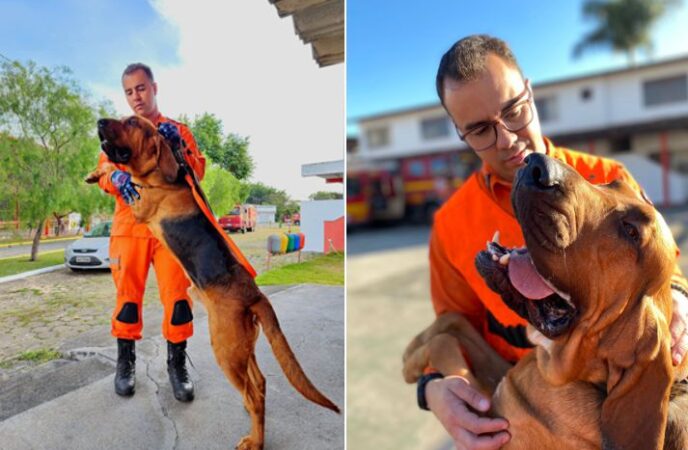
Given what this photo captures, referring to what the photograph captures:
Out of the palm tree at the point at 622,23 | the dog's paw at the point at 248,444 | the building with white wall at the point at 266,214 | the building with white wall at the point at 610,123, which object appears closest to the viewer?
the dog's paw at the point at 248,444

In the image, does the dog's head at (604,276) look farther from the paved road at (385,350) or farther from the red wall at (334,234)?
the paved road at (385,350)

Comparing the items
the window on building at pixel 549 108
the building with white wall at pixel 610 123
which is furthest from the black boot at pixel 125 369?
the window on building at pixel 549 108

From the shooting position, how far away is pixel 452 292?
4.54 ft

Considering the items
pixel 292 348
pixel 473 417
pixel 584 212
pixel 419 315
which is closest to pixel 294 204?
pixel 292 348

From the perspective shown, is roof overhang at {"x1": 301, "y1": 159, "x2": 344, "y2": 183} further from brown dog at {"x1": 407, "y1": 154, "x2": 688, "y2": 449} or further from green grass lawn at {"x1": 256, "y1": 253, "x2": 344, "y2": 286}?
brown dog at {"x1": 407, "y1": 154, "x2": 688, "y2": 449}

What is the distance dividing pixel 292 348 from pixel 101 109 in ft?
3.70

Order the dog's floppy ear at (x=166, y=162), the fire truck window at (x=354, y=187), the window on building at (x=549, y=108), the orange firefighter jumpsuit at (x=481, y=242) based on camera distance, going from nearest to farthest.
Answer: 1. the orange firefighter jumpsuit at (x=481, y=242)
2. the dog's floppy ear at (x=166, y=162)
3. the fire truck window at (x=354, y=187)
4. the window on building at (x=549, y=108)

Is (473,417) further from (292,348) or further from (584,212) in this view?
(292,348)

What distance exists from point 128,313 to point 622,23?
25.6 metres

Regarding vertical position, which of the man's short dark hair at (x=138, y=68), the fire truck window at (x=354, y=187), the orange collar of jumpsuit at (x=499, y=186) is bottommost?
the orange collar of jumpsuit at (x=499, y=186)

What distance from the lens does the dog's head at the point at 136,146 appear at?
1629mm

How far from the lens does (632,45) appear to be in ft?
70.1

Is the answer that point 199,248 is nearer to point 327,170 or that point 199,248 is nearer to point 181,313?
point 181,313

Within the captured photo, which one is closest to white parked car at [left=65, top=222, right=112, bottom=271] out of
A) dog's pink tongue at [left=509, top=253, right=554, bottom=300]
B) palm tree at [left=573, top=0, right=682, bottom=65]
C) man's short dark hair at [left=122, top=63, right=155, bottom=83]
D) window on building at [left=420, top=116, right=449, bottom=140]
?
man's short dark hair at [left=122, top=63, right=155, bottom=83]
